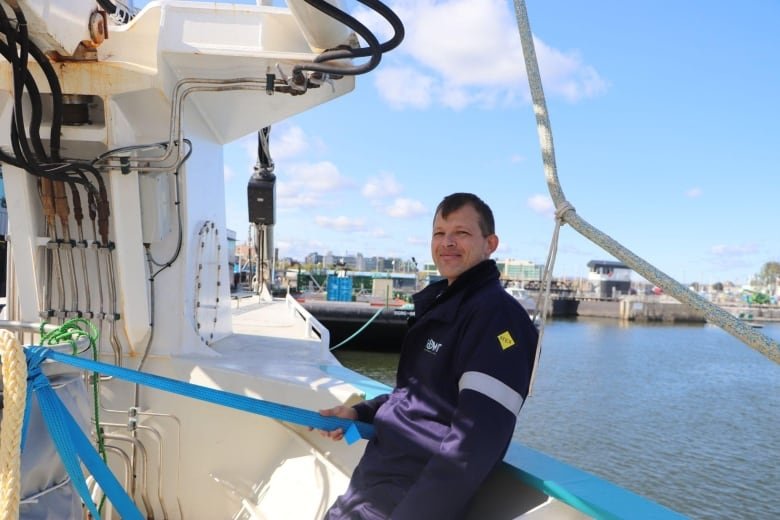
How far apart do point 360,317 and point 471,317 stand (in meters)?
21.2

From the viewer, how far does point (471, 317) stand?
179cm

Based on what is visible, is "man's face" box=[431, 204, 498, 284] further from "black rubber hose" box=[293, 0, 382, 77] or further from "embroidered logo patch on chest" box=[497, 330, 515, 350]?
"black rubber hose" box=[293, 0, 382, 77]

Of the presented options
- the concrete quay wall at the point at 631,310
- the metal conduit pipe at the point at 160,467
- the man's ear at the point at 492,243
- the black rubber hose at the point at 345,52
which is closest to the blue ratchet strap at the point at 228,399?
the man's ear at the point at 492,243

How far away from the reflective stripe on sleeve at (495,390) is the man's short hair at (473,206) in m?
0.57

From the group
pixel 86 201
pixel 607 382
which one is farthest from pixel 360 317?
pixel 86 201

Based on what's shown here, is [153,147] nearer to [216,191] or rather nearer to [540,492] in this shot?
[216,191]

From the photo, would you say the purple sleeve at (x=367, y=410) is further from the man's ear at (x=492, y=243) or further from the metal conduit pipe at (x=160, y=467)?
the metal conduit pipe at (x=160, y=467)

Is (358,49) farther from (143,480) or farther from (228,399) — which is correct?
(143,480)

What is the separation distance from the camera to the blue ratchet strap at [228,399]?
1.84 m

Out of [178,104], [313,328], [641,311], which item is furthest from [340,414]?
[641,311]

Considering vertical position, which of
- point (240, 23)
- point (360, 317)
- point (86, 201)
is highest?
point (240, 23)

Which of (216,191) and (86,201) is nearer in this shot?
(86,201)

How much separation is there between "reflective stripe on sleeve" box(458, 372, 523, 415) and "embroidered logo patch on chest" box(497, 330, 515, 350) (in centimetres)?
10

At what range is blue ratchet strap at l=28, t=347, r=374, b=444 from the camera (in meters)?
1.84
